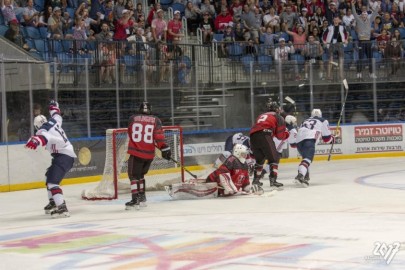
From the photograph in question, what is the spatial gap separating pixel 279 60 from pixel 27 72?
6.05 m

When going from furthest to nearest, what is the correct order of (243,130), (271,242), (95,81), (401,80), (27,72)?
1. (401,80)
2. (243,130)
3. (95,81)
4. (27,72)
5. (271,242)

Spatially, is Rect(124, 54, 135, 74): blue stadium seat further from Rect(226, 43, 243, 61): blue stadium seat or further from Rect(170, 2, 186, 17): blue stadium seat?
Rect(170, 2, 186, 17): blue stadium seat

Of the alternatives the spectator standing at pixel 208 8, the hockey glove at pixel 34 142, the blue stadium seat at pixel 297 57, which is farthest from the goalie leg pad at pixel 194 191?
the spectator standing at pixel 208 8

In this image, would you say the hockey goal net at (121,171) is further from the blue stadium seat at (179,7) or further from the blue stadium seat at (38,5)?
the blue stadium seat at (179,7)

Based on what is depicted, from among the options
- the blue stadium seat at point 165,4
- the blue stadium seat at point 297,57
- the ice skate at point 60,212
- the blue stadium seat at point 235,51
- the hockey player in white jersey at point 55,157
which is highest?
the blue stadium seat at point 165,4

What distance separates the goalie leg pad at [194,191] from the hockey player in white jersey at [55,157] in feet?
5.81

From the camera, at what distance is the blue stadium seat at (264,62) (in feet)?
57.2

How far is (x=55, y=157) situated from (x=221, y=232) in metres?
2.89

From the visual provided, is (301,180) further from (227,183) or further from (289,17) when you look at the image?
(289,17)

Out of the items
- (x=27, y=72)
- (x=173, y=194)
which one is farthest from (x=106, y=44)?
(x=173, y=194)

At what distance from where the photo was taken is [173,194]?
11.1 metres


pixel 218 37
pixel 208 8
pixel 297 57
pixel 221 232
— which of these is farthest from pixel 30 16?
pixel 221 232

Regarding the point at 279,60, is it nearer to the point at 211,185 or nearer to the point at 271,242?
the point at 211,185

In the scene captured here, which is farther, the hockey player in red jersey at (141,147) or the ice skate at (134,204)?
the hockey player in red jersey at (141,147)
